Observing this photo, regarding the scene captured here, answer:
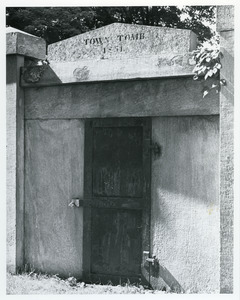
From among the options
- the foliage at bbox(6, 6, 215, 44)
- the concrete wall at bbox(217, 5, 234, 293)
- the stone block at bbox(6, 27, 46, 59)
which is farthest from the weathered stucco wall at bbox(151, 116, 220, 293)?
the foliage at bbox(6, 6, 215, 44)

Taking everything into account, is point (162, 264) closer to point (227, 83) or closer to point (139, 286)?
point (139, 286)

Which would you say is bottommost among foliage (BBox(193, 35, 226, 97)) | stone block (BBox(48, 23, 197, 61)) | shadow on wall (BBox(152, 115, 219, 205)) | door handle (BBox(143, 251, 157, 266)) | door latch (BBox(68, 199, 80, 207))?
door handle (BBox(143, 251, 157, 266))

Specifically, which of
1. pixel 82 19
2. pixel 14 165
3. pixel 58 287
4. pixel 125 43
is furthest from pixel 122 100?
pixel 82 19

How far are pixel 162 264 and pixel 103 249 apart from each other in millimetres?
738

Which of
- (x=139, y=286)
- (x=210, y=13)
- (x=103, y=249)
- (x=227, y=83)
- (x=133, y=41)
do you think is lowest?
(x=139, y=286)

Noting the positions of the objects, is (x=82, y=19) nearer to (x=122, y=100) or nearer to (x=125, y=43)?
(x=125, y=43)

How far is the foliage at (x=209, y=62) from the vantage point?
487 cm

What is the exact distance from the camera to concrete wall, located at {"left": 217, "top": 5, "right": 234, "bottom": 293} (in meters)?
4.71

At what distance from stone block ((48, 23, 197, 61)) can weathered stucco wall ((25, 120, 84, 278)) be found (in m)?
0.88

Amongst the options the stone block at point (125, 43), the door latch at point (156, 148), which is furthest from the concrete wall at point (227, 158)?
the door latch at point (156, 148)

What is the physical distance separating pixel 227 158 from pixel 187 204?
784mm

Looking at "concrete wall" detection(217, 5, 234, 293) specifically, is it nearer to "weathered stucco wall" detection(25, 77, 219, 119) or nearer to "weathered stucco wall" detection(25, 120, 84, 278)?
"weathered stucco wall" detection(25, 77, 219, 119)
